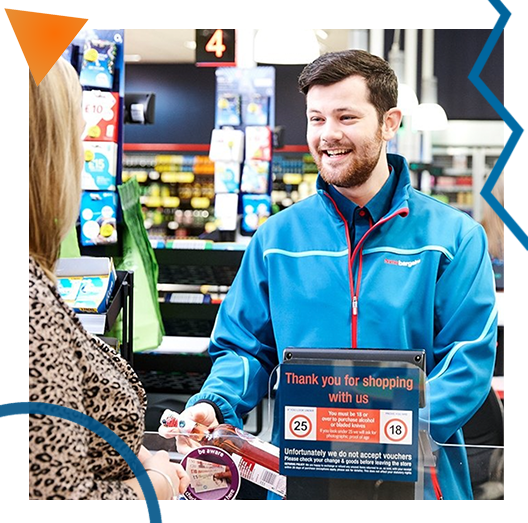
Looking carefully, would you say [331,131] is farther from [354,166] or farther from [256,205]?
[256,205]

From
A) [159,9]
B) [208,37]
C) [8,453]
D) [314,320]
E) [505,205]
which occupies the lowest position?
[8,453]

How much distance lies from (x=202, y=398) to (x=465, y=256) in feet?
2.47

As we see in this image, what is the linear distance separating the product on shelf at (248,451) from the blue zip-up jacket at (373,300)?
209mm

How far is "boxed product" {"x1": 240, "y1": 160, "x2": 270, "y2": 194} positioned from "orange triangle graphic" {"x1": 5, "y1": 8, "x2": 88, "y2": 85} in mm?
3567

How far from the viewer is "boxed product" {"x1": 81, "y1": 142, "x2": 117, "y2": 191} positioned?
3.07 metres

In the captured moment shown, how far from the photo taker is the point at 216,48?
5438 millimetres

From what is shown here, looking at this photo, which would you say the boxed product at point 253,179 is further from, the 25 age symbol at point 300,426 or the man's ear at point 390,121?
the 25 age symbol at point 300,426

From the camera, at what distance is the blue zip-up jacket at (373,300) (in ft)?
6.23

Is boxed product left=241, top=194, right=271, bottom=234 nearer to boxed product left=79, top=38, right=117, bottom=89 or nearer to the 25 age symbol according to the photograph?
boxed product left=79, top=38, right=117, bottom=89

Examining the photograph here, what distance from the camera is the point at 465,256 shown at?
6.39 ft

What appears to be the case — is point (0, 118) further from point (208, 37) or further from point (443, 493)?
point (208, 37)

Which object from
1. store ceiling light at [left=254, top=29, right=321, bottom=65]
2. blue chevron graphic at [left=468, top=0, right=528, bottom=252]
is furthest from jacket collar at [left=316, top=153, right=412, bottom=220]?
store ceiling light at [left=254, top=29, right=321, bottom=65]

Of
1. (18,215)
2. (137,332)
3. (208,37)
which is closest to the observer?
(18,215)
